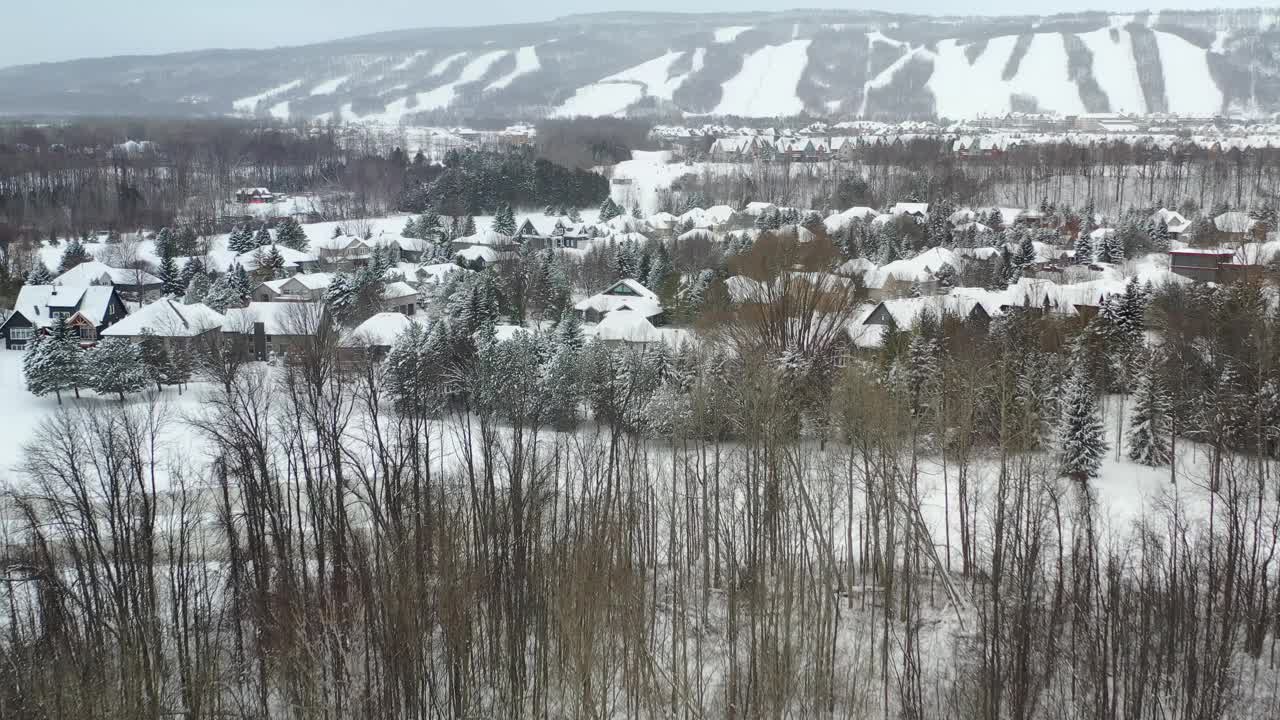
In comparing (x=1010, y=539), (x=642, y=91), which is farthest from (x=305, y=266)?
(x=642, y=91)

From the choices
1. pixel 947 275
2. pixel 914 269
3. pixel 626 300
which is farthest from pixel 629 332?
pixel 947 275

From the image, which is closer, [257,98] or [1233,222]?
[1233,222]

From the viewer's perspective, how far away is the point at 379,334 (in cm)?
1955

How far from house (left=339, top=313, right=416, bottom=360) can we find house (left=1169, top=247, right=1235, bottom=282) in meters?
18.2

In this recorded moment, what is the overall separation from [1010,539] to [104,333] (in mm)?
18784

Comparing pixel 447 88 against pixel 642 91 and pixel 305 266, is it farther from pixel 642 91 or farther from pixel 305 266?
pixel 305 266

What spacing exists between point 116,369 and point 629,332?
892cm

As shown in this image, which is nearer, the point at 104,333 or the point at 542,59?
the point at 104,333

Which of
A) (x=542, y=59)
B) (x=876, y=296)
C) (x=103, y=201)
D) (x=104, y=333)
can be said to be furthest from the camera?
(x=542, y=59)

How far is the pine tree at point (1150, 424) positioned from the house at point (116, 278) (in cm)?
2420

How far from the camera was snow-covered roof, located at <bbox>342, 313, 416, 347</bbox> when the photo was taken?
19041 mm

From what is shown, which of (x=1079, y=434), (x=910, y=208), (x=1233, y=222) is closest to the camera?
(x=1079, y=434)

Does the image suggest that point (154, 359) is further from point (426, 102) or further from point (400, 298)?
point (426, 102)

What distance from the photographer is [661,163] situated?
186 feet
